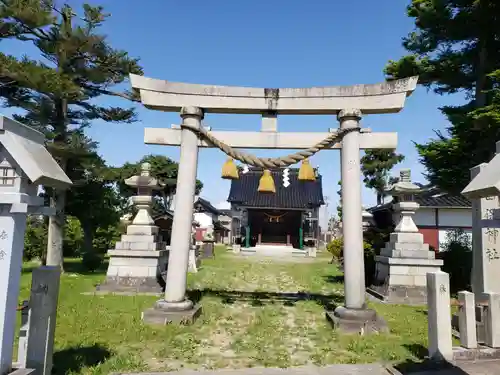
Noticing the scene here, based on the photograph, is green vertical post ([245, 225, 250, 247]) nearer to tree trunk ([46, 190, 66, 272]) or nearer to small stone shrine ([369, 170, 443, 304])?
tree trunk ([46, 190, 66, 272])

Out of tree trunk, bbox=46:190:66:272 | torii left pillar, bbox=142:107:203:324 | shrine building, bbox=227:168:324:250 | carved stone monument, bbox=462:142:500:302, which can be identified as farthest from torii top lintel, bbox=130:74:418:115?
shrine building, bbox=227:168:324:250

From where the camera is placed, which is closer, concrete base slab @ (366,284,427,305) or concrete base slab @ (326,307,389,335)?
concrete base slab @ (326,307,389,335)

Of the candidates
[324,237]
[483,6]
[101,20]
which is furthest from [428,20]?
[324,237]

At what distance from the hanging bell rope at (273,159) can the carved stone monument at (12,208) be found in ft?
12.8

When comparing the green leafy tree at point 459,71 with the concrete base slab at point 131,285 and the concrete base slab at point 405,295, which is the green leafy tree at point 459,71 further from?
the concrete base slab at point 131,285

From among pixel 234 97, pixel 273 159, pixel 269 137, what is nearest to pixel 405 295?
pixel 273 159

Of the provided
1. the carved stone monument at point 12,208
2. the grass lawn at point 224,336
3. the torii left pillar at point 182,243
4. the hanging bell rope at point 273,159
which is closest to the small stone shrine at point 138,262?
the grass lawn at point 224,336

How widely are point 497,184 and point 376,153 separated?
64.5ft

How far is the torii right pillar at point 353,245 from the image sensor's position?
21.2ft

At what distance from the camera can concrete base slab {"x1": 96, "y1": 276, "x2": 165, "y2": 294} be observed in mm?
10492

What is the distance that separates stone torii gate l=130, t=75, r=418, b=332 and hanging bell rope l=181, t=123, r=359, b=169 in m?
0.02

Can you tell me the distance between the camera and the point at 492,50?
36.7 feet

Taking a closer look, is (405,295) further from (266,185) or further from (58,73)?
(58,73)

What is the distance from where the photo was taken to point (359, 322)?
6.39m
